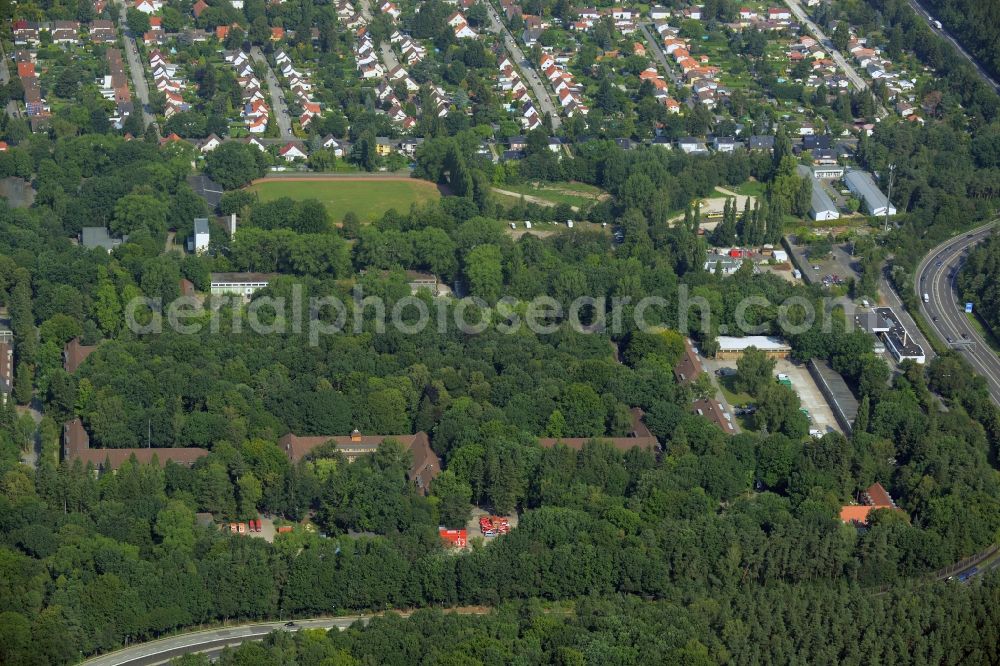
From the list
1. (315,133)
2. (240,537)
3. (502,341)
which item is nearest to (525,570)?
(240,537)

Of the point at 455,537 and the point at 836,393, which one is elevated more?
the point at 455,537

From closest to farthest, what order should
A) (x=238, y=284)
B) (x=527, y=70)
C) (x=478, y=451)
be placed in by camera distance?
(x=478, y=451) → (x=238, y=284) → (x=527, y=70)

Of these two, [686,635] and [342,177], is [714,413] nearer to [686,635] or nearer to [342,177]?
[686,635]

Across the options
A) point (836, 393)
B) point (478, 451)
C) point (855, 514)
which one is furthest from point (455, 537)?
point (836, 393)

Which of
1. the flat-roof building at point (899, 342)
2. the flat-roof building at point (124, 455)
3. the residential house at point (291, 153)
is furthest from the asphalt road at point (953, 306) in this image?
the residential house at point (291, 153)

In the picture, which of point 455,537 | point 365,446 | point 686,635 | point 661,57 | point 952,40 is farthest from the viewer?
point 952,40

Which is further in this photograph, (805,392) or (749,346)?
(749,346)

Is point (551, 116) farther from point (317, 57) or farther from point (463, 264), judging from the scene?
point (463, 264)
